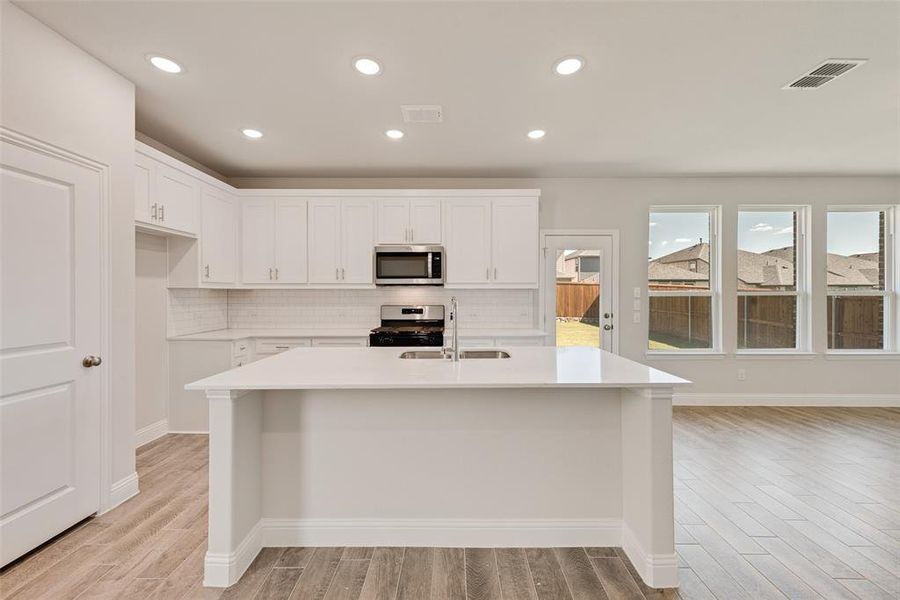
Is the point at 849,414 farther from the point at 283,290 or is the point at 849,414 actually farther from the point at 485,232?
the point at 283,290

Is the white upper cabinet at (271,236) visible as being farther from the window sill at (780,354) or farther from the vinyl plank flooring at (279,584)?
the window sill at (780,354)

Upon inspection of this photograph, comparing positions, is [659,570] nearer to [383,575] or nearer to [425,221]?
[383,575]

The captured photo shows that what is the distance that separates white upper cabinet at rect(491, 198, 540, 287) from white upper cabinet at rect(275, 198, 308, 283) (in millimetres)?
2067

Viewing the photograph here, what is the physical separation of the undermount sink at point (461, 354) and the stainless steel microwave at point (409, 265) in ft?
5.77

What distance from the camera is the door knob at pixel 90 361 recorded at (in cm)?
236

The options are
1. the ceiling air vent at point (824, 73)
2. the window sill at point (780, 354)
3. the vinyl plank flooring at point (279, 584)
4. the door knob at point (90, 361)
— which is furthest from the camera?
the window sill at point (780, 354)

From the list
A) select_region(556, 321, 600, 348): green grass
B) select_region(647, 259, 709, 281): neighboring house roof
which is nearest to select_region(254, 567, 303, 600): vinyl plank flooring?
select_region(556, 321, 600, 348): green grass

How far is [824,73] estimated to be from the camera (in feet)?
8.61

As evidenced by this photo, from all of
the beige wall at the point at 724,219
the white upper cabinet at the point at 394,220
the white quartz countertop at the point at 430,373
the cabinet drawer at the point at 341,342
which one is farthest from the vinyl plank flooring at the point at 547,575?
the beige wall at the point at 724,219

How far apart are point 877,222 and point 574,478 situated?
5721mm

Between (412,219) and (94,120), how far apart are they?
269 centimetres

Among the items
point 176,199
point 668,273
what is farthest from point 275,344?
point 668,273

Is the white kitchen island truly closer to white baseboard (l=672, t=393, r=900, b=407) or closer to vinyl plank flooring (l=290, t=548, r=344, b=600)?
vinyl plank flooring (l=290, t=548, r=344, b=600)

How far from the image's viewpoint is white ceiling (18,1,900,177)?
82.0 inches
